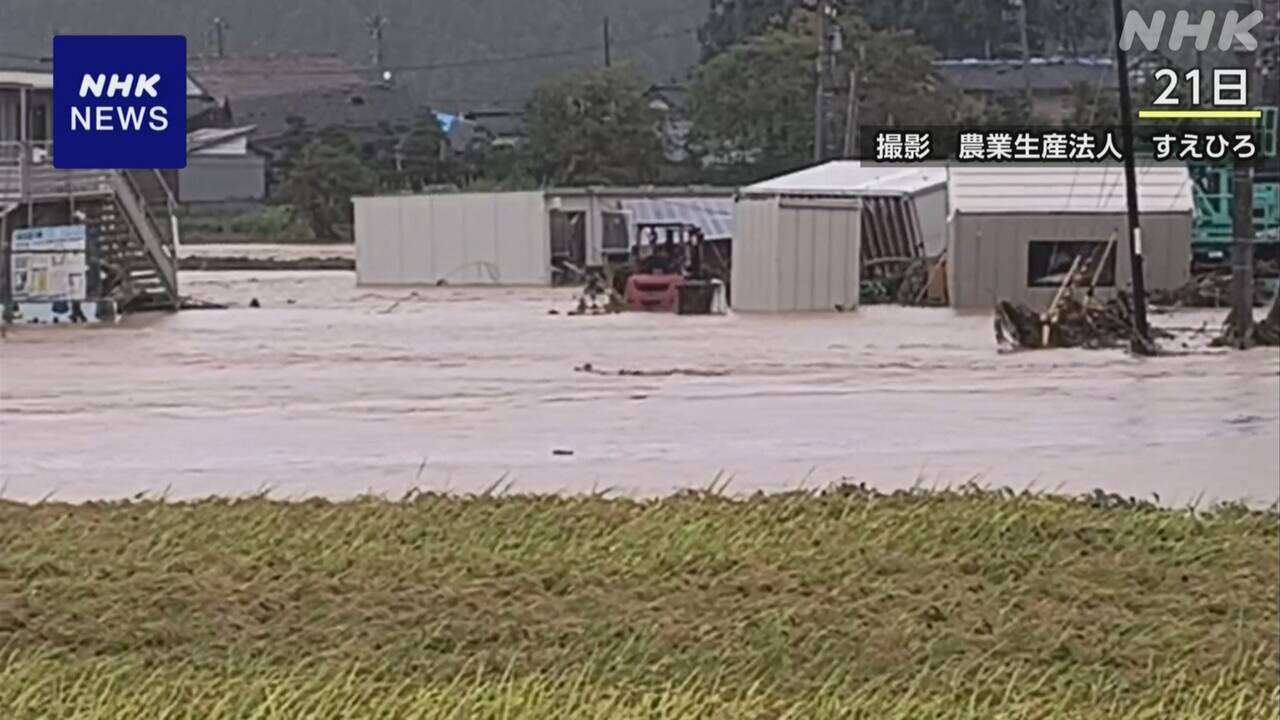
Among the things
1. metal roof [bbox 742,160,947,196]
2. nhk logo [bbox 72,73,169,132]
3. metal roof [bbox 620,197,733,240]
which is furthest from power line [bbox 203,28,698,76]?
metal roof [bbox 620,197,733,240]

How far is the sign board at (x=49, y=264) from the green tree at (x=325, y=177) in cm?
371

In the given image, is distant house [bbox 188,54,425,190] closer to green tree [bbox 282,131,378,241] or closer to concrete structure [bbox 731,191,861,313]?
green tree [bbox 282,131,378,241]

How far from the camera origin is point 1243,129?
31.2 ft

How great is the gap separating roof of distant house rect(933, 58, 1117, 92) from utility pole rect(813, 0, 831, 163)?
5.76 metres

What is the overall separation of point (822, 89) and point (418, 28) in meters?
26.1

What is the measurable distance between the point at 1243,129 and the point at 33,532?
16.9ft

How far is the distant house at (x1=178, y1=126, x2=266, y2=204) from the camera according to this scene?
8688 mm

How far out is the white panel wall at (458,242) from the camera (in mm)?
36438

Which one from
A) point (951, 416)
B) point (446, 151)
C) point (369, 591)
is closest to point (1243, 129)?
point (369, 591)

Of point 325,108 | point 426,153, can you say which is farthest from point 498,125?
point 325,108

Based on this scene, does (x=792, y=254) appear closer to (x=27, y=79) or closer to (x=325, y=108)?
(x=325, y=108)

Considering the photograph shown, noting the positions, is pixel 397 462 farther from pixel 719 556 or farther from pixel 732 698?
pixel 732 698

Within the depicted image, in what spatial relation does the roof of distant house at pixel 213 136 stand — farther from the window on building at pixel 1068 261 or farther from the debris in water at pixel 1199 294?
the debris in water at pixel 1199 294

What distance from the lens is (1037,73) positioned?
77.5ft
